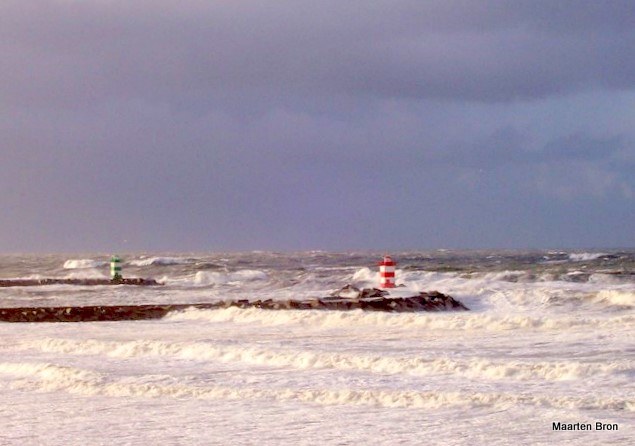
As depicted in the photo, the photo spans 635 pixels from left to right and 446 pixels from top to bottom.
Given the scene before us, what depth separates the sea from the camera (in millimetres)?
7848

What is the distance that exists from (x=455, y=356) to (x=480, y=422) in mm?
3628

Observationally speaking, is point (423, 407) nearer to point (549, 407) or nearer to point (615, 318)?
point (549, 407)

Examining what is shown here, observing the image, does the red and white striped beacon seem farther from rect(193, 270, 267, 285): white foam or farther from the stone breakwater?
rect(193, 270, 267, 285): white foam

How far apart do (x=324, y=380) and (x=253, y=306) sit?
8624 millimetres

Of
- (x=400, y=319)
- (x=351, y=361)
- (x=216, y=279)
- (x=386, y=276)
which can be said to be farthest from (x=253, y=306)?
(x=216, y=279)

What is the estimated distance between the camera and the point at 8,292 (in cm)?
3041

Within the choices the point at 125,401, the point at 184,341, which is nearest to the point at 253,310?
the point at 184,341

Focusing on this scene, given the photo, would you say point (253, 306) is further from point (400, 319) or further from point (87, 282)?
point (87, 282)

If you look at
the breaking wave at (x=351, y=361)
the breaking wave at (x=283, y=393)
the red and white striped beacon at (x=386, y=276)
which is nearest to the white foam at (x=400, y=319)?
the breaking wave at (x=351, y=361)

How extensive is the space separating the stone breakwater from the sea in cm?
60

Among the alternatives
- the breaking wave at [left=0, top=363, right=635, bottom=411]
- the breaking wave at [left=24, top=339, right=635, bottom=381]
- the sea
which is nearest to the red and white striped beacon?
the sea

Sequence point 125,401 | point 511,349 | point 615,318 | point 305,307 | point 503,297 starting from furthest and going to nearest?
point 503,297 → point 305,307 → point 615,318 → point 511,349 → point 125,401

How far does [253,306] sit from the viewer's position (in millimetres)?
18719

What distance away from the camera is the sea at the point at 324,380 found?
309 inches
